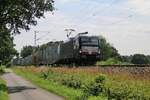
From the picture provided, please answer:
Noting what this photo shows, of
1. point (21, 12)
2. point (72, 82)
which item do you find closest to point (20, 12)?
point (21, 12)

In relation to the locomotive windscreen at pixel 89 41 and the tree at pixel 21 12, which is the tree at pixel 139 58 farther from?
the tree at pixel 21 12

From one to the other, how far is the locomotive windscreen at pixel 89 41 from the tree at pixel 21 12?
A: 1173 cm

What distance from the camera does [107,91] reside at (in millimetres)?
25609

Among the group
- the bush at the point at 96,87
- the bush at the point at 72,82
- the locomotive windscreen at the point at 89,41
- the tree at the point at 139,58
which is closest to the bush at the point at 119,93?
the bush at the point at 96,87

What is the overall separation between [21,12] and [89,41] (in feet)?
45.9

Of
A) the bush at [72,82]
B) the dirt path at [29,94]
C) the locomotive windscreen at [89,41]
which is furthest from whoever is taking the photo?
the locomotive windscreen at [89,41]

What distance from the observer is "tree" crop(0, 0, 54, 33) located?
1603 inches

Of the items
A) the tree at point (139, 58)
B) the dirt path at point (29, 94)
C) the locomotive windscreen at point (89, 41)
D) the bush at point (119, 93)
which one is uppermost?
the locomotive windscreen at point (89, 41)

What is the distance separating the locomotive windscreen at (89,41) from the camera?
175 ft

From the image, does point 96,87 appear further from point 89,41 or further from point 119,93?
point 89,41

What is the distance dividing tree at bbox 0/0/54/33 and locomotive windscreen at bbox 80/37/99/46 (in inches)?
462

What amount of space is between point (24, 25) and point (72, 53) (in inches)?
598

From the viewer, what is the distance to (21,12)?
4141cm

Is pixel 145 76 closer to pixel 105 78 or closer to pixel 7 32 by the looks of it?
pixel 105 78
